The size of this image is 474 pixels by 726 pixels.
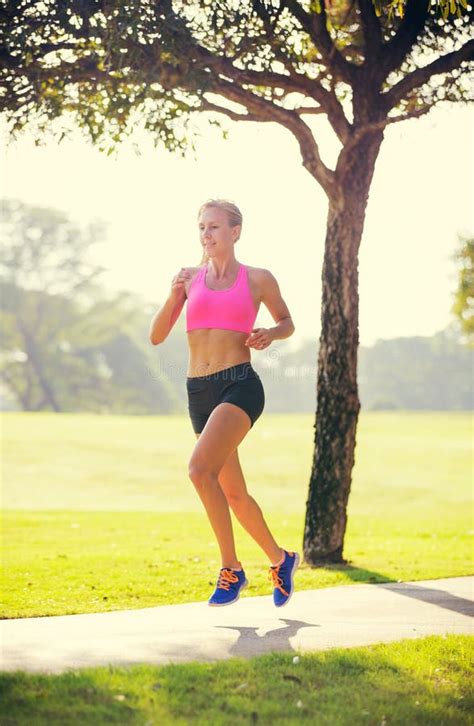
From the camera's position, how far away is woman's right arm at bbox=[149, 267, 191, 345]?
6.70 metres

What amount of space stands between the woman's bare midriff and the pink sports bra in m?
0.04

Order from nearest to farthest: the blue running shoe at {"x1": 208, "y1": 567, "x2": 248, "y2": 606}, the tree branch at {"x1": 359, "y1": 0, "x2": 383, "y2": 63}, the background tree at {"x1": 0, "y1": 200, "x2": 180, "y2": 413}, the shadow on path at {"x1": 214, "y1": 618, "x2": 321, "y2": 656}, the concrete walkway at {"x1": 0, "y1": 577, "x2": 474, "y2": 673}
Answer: the concrete walkway at {"x1": 0, "y1": 577, "x2": 474, "y2": 673}, the shadow on path at {"x1": 214, "y1": 618, "x2": 321, "y2": 656}, the blue running shoe at {"x1": 208, "y1": 567, "x2": 248, "y2": 606}, the tree branch at {"x1": 359, "y1": 0, "x2": 383, "y2": 63}, the background tree at {"x1": 0, "y1": 200, "x2": 180, "y2": 413}

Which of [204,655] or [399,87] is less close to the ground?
[399,87]

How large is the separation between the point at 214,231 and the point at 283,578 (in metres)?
2.33

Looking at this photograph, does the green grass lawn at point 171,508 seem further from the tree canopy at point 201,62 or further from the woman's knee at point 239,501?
the tree canopy at point 201,62

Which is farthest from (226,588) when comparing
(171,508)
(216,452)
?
(171,508)

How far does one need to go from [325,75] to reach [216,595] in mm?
6585

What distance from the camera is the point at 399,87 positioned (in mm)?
10617

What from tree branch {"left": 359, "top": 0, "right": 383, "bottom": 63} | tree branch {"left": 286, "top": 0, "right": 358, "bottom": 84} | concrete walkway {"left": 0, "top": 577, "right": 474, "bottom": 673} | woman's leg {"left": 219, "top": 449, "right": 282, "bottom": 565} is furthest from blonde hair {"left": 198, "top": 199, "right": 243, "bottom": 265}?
tree branch {"left": 359, "top": 0, "right": 383, "bottom": 63}

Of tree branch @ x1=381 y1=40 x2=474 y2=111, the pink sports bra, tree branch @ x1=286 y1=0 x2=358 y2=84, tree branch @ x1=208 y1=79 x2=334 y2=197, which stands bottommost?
the pink sports bra

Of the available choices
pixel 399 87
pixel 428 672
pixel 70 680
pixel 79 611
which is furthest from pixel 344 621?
pixel 399 87

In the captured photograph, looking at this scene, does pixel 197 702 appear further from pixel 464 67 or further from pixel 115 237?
pixel 115 237

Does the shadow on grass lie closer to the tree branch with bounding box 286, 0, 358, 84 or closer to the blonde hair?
the blonde hair

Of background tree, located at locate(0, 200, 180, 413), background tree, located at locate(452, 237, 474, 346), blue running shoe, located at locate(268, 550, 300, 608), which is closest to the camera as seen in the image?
blue running shoe, located at locate(268, 550, 300, 608)
